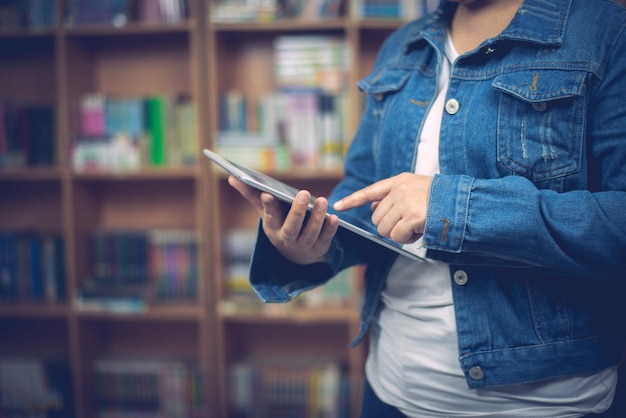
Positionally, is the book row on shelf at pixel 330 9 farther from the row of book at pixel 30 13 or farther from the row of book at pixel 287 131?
the row of book at pixel 30 13

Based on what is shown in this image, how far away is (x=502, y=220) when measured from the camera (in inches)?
25.9

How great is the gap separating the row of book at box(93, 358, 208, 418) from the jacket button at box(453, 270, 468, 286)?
5.75 feet

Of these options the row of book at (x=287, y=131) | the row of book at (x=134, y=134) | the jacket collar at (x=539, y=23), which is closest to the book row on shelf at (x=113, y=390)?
the row of book at (x=134, y=134)

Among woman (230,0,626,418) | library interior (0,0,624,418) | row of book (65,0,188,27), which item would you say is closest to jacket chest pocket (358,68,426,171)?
woman (230,0,626,418)

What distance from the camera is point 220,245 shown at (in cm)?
213

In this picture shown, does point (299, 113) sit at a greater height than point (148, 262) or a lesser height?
greater

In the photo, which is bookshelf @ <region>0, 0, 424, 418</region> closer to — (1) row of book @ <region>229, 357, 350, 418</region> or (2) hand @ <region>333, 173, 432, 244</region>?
(1) row of book @ <region>229, 357, 350, 418</region>

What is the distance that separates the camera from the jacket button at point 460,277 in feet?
2.51

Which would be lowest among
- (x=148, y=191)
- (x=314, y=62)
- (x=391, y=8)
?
(x=148, y=191)

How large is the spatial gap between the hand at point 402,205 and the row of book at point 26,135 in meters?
1.96

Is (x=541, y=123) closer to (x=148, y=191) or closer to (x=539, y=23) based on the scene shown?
(x=539, y=23)

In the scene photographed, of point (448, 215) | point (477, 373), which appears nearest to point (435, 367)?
point (477, 373)

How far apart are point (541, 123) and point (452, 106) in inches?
5.1

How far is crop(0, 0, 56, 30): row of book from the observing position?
6.94ft
